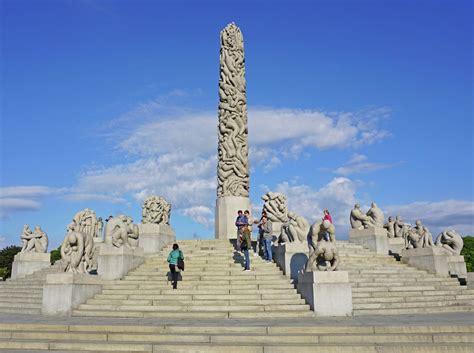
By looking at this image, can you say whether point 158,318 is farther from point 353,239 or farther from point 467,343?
point 353,239

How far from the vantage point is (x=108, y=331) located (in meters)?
8.56

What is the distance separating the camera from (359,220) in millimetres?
18828

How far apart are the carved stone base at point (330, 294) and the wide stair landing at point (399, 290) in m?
0.52

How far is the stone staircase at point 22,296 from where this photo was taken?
12.7 m

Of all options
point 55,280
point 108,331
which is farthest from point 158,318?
point 55,280

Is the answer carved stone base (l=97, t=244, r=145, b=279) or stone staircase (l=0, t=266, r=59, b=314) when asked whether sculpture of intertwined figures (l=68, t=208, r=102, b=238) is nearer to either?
stone staircase (l=0, t=266, r=59, b=314)

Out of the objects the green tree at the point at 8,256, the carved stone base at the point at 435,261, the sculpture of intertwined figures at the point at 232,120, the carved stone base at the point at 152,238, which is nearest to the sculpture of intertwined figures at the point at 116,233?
the carved stone base at the point at 152,238

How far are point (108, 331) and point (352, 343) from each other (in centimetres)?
479

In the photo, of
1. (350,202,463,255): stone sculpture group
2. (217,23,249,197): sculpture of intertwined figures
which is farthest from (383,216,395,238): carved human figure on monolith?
(217,23,249,197): sculpture of intertwined figures

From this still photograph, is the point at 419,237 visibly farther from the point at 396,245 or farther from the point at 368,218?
the point at 368,218

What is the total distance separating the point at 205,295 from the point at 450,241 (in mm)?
10486

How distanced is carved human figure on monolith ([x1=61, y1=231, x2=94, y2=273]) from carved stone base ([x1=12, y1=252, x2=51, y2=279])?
7.83m

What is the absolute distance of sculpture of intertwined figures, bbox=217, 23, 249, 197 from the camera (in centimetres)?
2409

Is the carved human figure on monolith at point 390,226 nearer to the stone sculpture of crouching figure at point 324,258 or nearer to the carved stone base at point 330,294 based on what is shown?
the stone sculpture of crouching figure at point 324,258
